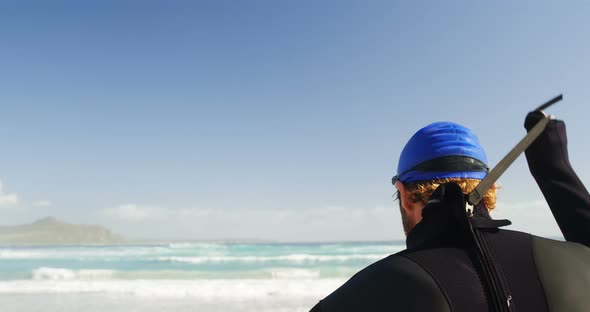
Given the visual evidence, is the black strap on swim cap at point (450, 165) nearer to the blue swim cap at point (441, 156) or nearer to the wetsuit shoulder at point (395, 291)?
the blue swim cap at point (441, 156)

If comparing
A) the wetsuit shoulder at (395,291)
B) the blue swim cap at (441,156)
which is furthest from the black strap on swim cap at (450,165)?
the wetsuit shoulder at (395,291)

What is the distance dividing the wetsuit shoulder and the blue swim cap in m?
0.38

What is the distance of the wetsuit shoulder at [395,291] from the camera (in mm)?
1005

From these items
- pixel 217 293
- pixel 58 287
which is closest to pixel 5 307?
pixel 58 287

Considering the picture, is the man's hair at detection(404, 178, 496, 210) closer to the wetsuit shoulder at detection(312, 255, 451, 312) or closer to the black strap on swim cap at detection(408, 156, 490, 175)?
the black strap on swim cap at detection(408, 156, 490, 175)

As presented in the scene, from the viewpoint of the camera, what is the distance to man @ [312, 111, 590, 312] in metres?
1.03

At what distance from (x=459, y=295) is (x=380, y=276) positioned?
0.20 meters

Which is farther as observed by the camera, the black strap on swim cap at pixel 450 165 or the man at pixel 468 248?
the black strap on swim cap at pixel 450 165

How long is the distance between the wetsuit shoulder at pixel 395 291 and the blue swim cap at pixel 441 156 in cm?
38

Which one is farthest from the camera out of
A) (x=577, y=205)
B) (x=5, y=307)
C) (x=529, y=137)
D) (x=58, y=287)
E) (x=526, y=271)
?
(x=58, y=287)

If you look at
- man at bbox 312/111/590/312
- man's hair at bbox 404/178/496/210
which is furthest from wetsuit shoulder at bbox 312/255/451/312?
man's hair at bbox 404/178/496/210

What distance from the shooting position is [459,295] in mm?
1033

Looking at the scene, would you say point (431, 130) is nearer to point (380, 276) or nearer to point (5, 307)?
point (380, 276)

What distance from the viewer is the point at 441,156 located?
4.40ft
